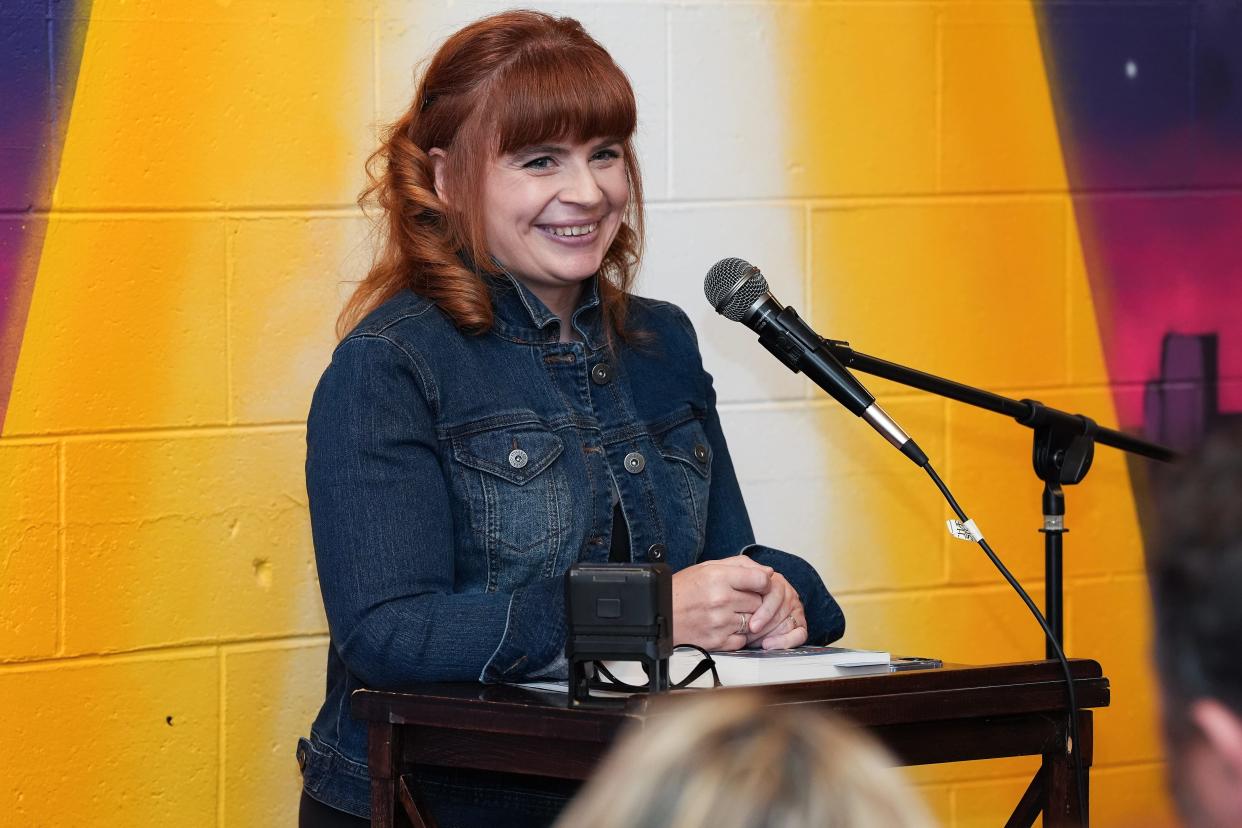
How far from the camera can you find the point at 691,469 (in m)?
2.14

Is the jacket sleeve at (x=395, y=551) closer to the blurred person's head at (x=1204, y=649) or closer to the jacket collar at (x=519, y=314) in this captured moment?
the jacket collar at (x=519, y=314)

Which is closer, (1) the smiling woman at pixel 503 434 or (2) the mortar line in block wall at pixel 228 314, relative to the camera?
(1) the smiling woman at pixel 503 434

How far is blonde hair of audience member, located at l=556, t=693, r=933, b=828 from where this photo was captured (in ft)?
2.54

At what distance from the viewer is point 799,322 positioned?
1.91 meters

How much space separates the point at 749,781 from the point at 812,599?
1.30m

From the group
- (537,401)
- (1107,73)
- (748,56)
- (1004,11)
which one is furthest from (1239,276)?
(537,401)

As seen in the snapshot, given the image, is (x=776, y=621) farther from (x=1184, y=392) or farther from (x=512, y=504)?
(x=1184, y=392)

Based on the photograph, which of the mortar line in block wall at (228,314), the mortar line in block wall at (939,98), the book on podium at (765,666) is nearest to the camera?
the book on podium at (765,666)

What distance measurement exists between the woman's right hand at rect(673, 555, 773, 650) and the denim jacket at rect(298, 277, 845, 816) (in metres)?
0.13

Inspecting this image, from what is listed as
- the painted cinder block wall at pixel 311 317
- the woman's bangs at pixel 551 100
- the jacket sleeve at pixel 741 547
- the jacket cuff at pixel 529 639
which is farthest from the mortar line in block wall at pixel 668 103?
the jacket cuff at pixel 529 639

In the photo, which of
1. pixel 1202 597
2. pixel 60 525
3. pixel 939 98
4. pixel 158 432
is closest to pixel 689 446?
pixel 158 432

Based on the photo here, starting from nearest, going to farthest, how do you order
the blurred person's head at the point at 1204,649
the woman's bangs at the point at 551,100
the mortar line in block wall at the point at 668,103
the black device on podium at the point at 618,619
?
the blurred person's head at the point at 1204,649 < the black device on podium at the point at 618,619 < the woman's bangs at the point at 551,100 < the mortar line in block wall at the point at 668,103

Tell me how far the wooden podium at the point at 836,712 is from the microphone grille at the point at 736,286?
0.52 meters

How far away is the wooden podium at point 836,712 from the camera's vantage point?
1.51 metres
